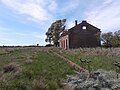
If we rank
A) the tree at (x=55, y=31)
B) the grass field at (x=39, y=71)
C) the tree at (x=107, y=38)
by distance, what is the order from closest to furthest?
the grass field at (x=39, y=71) → the tree at (x=107, y=38) → the tree at (x=55, y=31)

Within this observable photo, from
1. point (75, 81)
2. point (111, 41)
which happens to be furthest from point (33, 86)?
point (111, 41)

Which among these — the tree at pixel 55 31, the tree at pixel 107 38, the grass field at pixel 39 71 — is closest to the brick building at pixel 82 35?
the tree at pixel 107 38

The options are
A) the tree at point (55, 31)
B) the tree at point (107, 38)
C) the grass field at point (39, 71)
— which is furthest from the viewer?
the tree at point (55, 31)

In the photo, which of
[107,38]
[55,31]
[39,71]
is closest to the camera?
[39,71]

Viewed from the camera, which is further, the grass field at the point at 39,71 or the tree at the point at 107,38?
the tree at the point at 107,38

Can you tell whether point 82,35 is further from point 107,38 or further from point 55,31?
point 55,31

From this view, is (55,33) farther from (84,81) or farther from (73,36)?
(84,81)

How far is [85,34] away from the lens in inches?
2493

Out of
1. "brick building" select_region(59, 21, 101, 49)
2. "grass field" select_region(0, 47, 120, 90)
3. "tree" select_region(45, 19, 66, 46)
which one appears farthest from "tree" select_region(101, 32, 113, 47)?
"grass field" select_region(0, 47, 120, 90)

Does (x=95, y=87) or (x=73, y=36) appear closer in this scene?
(x=95, y=87)

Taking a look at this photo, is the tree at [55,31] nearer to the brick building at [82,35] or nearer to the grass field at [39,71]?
the brick building at [82,35]

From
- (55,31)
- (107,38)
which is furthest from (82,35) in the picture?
(55,31)

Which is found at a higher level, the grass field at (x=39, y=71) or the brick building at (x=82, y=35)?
the brick building at (x=82, y=35)

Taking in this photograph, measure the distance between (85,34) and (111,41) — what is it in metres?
6.56
